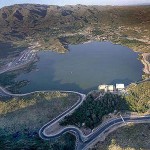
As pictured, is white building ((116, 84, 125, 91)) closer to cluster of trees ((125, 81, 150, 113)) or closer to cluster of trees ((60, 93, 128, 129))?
cluster of trees ((125, 81, 150, 113))

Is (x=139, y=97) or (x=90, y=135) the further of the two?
(x=139, y=97)

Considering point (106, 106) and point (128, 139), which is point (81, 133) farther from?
point (106, 106)

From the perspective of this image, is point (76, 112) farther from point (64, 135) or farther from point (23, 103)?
point (23, 103)

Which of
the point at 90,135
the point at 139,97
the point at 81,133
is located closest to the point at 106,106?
Answer: the point at 139,97

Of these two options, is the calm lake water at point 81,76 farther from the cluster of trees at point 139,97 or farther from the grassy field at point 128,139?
the grassy field at point 128,139

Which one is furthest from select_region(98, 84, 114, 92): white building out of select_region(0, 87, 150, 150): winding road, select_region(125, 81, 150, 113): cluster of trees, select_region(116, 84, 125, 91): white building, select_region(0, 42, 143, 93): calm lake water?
select_region(0, 87, 150, 150): winding road
